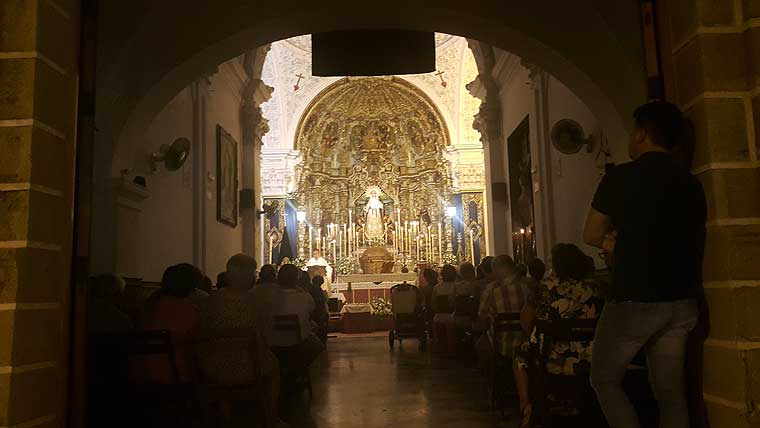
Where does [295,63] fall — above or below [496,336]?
above

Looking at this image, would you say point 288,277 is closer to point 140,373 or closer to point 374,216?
point 140,373

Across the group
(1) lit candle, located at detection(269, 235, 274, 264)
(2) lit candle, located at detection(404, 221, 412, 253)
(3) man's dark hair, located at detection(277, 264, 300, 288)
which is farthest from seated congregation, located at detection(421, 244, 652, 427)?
(2) lit candle, located at detection(404, 221, 412, 253)

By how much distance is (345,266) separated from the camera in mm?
17812

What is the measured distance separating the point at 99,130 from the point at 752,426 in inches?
214

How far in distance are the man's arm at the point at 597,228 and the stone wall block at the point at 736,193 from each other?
1.04 feet

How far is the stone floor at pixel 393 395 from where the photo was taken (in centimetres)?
434

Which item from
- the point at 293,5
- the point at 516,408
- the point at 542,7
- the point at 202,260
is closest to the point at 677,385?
the point at 516,408

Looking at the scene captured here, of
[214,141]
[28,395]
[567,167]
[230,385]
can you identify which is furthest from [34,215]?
[214,141]

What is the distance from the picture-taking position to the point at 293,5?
20.4ft

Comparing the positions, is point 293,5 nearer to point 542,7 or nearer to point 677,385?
point 542,7

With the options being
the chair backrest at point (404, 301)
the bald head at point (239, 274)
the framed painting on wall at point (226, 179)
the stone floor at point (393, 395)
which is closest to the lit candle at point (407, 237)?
the framed painting on wall at point (226, 179)

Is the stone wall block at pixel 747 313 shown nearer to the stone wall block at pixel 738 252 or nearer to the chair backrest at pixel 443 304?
the stone wall block at pixel 738 252

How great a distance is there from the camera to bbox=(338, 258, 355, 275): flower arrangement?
17.7 meters

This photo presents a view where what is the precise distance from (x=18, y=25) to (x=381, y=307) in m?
12.9
